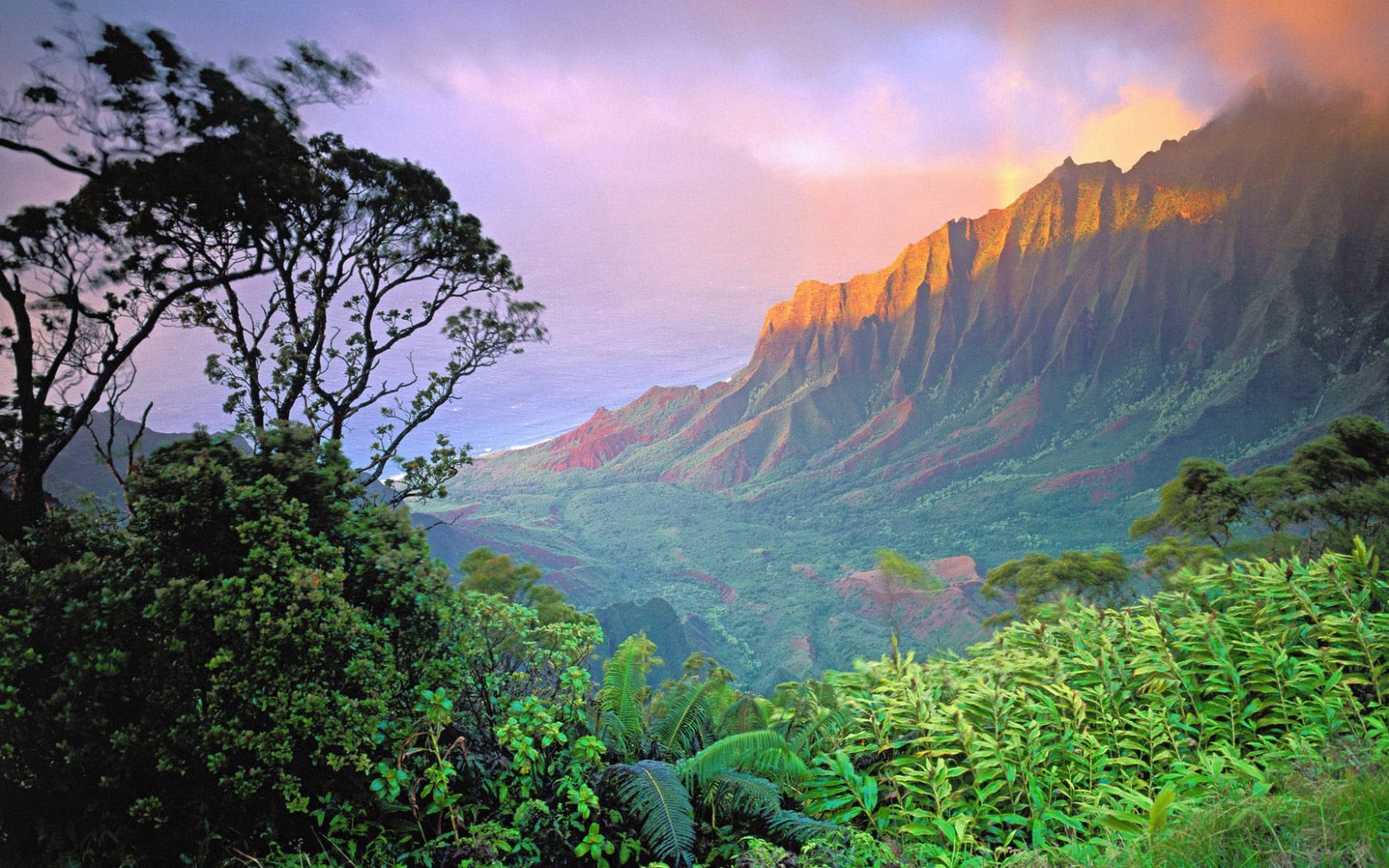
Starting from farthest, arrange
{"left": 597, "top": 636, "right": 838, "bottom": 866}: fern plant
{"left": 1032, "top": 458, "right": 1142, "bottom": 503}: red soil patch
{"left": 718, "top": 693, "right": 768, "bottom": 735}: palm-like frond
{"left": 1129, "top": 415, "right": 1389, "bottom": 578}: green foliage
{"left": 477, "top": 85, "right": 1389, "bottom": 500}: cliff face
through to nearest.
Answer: {"left": 1032, "top": 458, "right": 1142, "bottom": 503}: red soil patch, {"left": 477, "top": 85, "right": 1389, "bottom": 500}: cliff face, {"left": 1129, "top": 415, "right": 1389, "bottom": 578}: green foliage, {"left": 718, "top": 693, "right": 768, "bottom": 735}: palm-like frond, {"left": 597, "top": 636, "right": 838, "bottom": 866}: fern plant

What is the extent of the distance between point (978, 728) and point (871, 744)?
573 millimetres

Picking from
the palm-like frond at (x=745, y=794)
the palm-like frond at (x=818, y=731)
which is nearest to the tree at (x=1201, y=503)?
the palm-like frond at (x=818, y=731)

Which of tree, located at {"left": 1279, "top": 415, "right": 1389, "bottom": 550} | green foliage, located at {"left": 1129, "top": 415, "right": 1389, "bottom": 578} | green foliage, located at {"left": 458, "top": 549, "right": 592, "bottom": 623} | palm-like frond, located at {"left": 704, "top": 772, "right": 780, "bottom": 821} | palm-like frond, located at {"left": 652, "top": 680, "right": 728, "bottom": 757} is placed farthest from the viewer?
tree, located at {"left": 1279, "top": 415, "right": 1389, "bottom": 550}

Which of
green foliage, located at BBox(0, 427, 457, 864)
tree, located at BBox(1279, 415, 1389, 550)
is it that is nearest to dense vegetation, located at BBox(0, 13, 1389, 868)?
green foliage, located at BBox(0, 427, 457, 864)

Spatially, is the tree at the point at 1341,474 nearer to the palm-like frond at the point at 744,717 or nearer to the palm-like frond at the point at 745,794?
the palm-like frond at the point at 744,717

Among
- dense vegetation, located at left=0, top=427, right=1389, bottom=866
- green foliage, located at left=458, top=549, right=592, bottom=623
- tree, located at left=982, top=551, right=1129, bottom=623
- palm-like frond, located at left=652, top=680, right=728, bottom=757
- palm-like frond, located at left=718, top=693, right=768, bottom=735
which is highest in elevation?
dense vegetation, located at left=0, top=427, right=1389, bottom=866

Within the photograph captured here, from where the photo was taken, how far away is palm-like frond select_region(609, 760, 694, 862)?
A: 2.94 m

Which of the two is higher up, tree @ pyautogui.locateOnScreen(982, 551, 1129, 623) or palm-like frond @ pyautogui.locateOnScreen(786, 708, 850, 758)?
palm-like frond @ pyautogui.locateOnScreen(786, 708, 850, 758)

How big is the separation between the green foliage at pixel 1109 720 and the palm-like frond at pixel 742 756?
0.26m

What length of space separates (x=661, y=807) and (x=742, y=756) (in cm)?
74

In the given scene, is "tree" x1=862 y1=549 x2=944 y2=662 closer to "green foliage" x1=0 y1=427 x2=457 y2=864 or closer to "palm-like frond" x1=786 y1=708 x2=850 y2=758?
"palm-like frond" x1=786 y1=708 x2=850 y2=758

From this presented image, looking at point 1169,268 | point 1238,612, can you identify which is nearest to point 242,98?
point 1238,612

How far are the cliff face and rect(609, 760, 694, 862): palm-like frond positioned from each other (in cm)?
6320

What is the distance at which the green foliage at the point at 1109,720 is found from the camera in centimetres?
279
